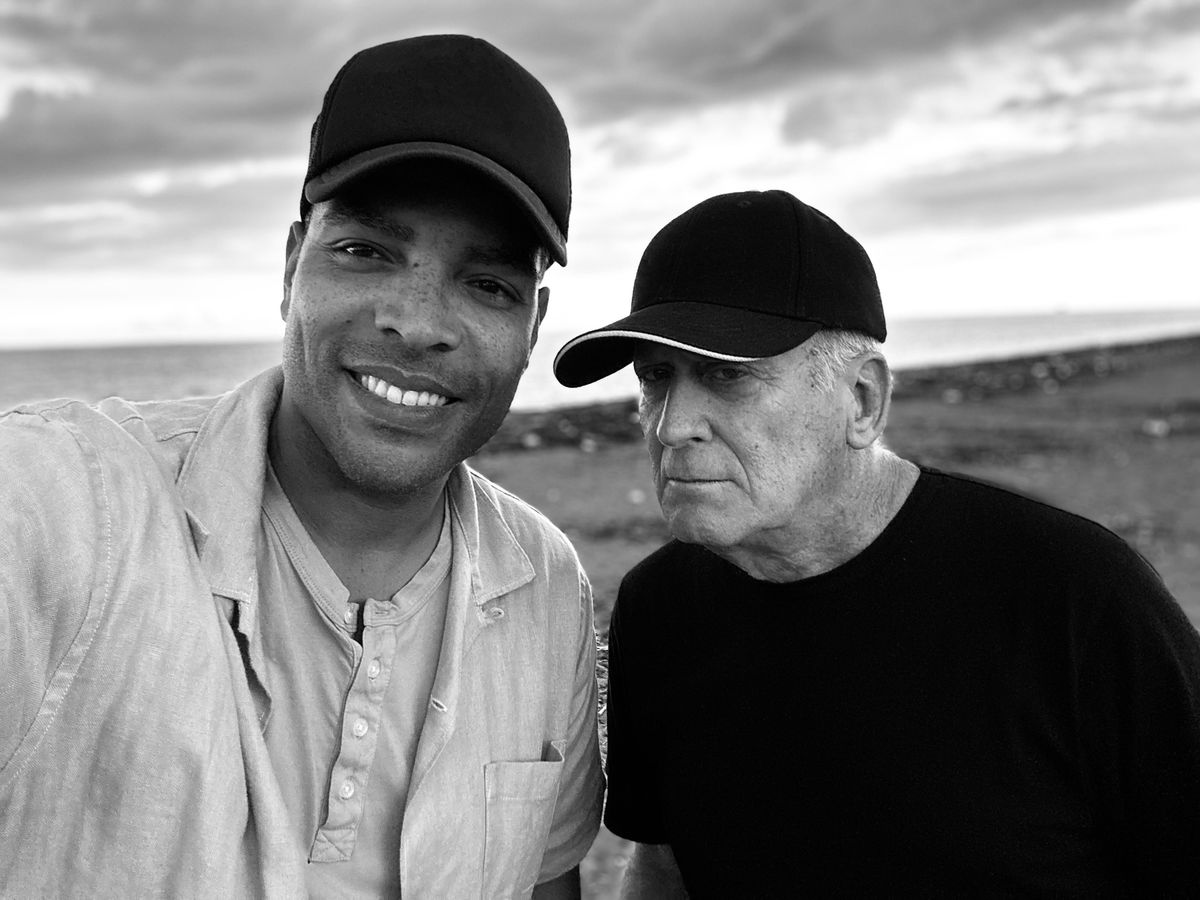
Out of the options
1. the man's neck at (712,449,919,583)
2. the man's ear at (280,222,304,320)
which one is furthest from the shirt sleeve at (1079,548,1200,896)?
the man's ear at (280,222,304,320)

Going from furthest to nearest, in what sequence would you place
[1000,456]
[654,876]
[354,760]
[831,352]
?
[1000,456], [654,876], [831,352], [354,760]

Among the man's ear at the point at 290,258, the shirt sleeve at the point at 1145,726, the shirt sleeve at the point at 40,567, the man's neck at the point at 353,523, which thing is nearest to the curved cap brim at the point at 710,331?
the man's neck at the point at 353,523

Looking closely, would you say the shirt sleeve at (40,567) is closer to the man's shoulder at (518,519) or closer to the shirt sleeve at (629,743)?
the man's shoulder at (518,519)

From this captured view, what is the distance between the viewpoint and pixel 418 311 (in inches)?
95.3

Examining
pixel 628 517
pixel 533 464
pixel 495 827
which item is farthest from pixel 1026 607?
pixel 533 464

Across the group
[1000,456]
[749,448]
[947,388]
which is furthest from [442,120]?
[947,388]

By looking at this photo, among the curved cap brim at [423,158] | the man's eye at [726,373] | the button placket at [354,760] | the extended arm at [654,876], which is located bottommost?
the extended arm at [654,876]

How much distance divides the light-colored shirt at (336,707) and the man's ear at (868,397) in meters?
1.15

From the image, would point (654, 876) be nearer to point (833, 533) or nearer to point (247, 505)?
point (833, 533)

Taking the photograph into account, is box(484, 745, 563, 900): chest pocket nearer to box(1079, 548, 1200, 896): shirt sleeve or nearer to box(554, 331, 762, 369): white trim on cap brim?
box(554, 331, 762, 369): white trim on cap brim

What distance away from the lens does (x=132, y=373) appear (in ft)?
272

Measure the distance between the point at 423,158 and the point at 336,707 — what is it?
1177 millimetres

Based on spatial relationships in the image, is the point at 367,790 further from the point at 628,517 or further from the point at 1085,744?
the point at 628,517

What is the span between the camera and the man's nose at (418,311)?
2414 mm
